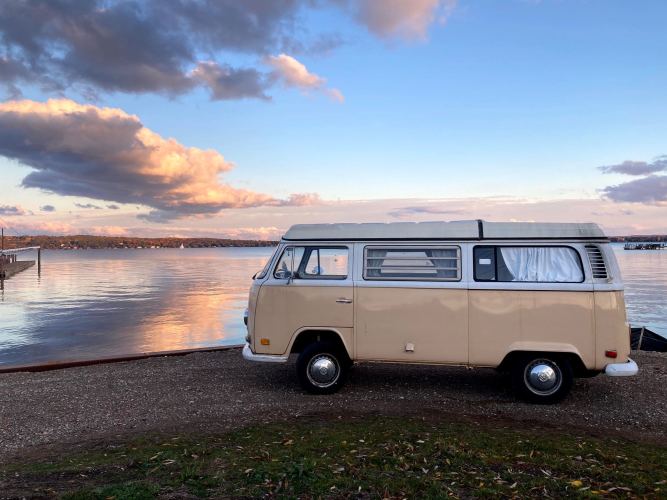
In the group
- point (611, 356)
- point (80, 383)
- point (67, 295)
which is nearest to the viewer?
point (611, 356)

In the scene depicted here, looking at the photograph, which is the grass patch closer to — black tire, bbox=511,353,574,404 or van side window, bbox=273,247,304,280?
black tire, bbox=511,353,574,404

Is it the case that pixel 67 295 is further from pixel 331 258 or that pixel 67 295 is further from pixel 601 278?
pixel 601 278

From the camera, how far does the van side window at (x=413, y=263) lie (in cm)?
878

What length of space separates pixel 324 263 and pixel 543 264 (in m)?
3.66

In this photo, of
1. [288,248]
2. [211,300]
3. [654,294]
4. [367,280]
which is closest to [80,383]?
[288,248]

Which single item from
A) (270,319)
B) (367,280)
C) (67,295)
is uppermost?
(367,280)

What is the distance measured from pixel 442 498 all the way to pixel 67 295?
123 feet

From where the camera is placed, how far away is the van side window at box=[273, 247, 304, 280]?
9.28 m

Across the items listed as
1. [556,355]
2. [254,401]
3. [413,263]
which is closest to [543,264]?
[556,355]

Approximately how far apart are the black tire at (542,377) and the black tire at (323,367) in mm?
2921

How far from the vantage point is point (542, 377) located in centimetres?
856

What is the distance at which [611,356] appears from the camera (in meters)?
8.20

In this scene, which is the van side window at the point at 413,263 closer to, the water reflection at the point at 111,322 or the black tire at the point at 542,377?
the black tire at the point at 542,377

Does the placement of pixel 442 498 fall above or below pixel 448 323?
below
